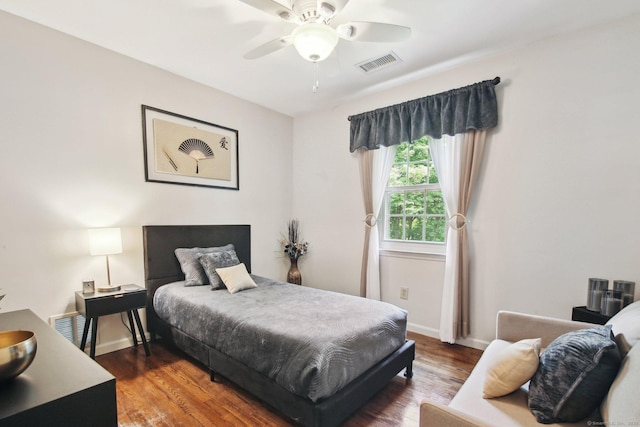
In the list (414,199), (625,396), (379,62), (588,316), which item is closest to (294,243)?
(414,199)

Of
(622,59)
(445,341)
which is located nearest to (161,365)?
(445,341)

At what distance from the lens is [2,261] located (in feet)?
6.90

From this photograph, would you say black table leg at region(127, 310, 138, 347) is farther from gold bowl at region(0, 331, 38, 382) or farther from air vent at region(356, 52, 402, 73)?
air vent at region(356, 52, 402, 73)

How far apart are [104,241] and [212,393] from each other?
1509 millimetres

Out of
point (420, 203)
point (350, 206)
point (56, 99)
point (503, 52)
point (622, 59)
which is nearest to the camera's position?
point (622, 59)

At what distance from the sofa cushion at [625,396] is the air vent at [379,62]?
2.57m

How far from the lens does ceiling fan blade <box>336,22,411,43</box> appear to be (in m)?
1.73

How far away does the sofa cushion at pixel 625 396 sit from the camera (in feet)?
2.69

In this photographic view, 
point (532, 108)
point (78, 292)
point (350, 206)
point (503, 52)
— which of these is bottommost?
point (78, 292)

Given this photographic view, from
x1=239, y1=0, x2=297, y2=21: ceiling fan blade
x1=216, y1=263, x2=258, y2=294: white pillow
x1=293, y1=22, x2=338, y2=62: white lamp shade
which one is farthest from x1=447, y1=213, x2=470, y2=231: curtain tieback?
x1=239, y1=0, x2=297, y2=21: ceiling fan blade

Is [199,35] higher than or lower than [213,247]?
higher

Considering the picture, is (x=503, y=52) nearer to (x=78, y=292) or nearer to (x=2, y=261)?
(x=78, y=292)

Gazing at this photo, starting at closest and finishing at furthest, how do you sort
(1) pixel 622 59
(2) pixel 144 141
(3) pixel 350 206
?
(1) pixel 622 59 < (2) pixel 144 141 < (3) pixel 350 206

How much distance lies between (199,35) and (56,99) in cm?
128
